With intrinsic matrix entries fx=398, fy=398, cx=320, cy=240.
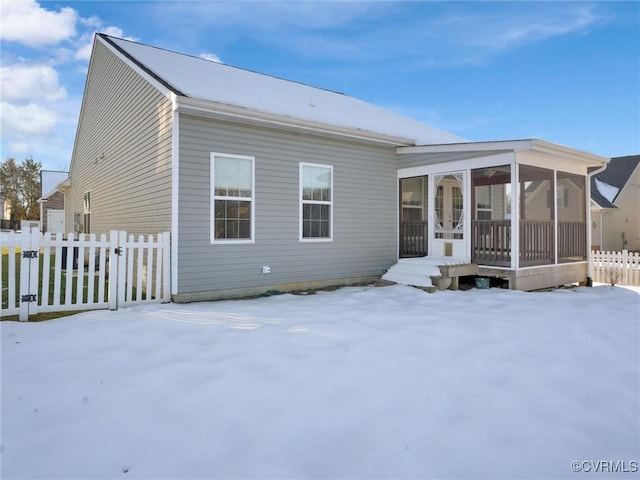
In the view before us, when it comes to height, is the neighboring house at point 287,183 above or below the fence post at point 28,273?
above

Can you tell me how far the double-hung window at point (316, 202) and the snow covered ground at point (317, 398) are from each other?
3254 mm

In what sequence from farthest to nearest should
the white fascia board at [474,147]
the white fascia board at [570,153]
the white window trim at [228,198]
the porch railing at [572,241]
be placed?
1. the porch railing at [572,241]
2. the white fascia board at [570,153]
3. the white fascia board at [474,147]
4. the white window trim at [228,198]

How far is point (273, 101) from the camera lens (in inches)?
333

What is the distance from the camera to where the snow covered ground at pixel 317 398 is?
7.29ft

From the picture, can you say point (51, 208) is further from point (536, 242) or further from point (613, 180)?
point (613, 180)

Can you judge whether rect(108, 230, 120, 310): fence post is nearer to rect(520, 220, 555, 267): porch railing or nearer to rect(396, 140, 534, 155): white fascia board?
rect(396, 140, 534, 155): white fascia board

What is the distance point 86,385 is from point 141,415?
760 millimetres

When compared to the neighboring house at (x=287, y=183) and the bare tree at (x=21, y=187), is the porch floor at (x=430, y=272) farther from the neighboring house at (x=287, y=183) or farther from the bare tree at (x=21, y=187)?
the bare tree at (x=21, y=187)

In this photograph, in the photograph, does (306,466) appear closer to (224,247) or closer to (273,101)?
(224,247)

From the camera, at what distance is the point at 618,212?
19.9 metres

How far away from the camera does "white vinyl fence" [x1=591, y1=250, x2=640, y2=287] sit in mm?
9562

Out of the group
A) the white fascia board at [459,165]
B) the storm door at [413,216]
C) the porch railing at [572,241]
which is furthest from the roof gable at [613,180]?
the white fascia board at [459,165]

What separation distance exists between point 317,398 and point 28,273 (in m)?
4.25

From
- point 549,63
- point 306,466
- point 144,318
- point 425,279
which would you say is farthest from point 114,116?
point 549,63
